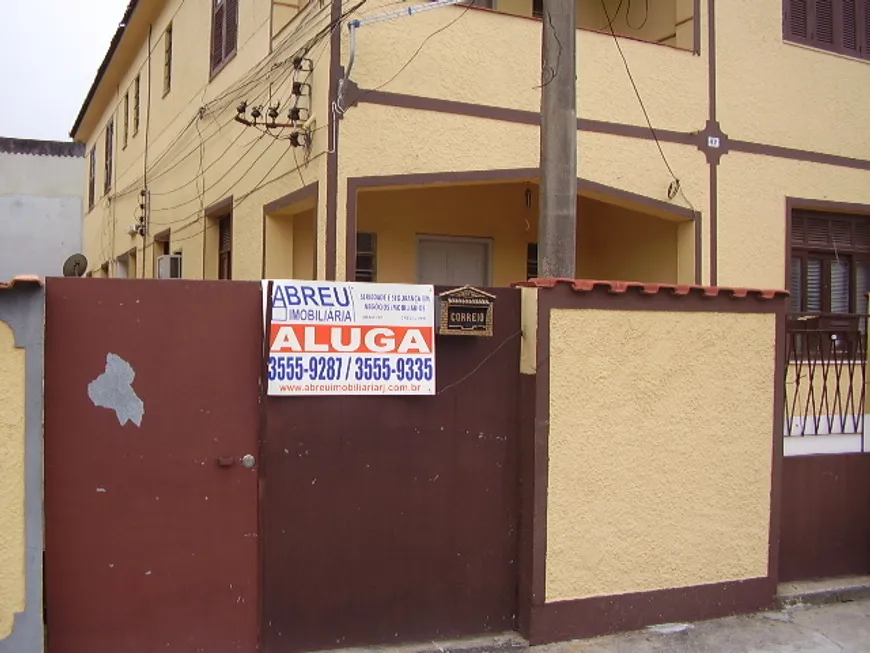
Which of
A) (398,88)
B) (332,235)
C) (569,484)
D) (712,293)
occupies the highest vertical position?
(398,88)

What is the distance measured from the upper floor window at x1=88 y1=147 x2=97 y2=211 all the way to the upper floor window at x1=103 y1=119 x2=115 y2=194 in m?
2.25

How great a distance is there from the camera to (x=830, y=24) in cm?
1070

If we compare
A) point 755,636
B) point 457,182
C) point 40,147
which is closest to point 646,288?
point 755,636

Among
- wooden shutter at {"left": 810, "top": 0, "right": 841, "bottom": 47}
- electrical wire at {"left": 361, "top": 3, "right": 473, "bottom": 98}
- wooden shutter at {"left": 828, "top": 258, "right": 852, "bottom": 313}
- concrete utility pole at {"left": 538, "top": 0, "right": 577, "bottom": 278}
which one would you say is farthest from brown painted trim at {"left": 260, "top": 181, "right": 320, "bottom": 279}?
wooden shutter at {"left": 828, "top": 258, "right": 852, "bottom": 313}

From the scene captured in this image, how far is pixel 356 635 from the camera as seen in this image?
501cm

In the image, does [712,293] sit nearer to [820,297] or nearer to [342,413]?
[342,413]

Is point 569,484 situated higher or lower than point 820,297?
lower

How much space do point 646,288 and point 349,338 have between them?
6.22ft

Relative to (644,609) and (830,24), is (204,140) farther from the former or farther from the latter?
(644,609)

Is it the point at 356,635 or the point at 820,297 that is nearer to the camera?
the point at 356,635

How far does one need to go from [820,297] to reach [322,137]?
6.75 metres

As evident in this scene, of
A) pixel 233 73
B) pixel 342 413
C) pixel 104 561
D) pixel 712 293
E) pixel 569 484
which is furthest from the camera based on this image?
pixel 233 73

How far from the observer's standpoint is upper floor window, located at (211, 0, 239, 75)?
10.5m

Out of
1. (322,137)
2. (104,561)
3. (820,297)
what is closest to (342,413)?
(104,561)
